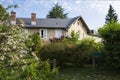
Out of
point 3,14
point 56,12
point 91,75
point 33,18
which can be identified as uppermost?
point 56,12

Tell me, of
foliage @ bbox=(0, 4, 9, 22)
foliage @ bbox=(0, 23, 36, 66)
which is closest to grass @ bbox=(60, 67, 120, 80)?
foliage @ bbox=(0, 23, 36, 66)

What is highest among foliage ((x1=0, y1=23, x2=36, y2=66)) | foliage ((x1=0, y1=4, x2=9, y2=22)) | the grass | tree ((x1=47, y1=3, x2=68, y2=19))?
tree ((x1=47, y1=3, x2=68, y2=19))

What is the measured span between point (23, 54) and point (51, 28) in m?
32.1

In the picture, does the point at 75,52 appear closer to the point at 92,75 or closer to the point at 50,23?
the point at 92,75

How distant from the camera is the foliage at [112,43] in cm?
1407

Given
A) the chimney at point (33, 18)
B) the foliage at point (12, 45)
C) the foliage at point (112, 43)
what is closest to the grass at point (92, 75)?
the foliage at point (112, 43)

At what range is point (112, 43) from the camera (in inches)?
571

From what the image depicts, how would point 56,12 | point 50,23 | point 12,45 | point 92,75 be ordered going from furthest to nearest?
point 56,12
point 50,23
point 92,75
point 12,45

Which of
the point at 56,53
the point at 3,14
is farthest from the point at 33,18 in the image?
the point at 3,14

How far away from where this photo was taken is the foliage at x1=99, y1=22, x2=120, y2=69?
14070mm

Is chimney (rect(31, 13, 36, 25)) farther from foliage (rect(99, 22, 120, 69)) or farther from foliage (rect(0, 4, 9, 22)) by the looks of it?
foliage (rect(0, 4, 9, 22))

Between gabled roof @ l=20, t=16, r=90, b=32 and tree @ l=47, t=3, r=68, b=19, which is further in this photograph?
tree @ l=47, t=3, r=68, b=19

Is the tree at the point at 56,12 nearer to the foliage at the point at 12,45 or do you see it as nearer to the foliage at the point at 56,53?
the foliage at the point at 56,53

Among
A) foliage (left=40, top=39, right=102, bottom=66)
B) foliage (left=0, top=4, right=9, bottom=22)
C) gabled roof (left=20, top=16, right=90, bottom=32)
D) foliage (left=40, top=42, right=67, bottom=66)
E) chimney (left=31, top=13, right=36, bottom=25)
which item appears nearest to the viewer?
foliage (left=0, top=4, right=9, bottom=22)
